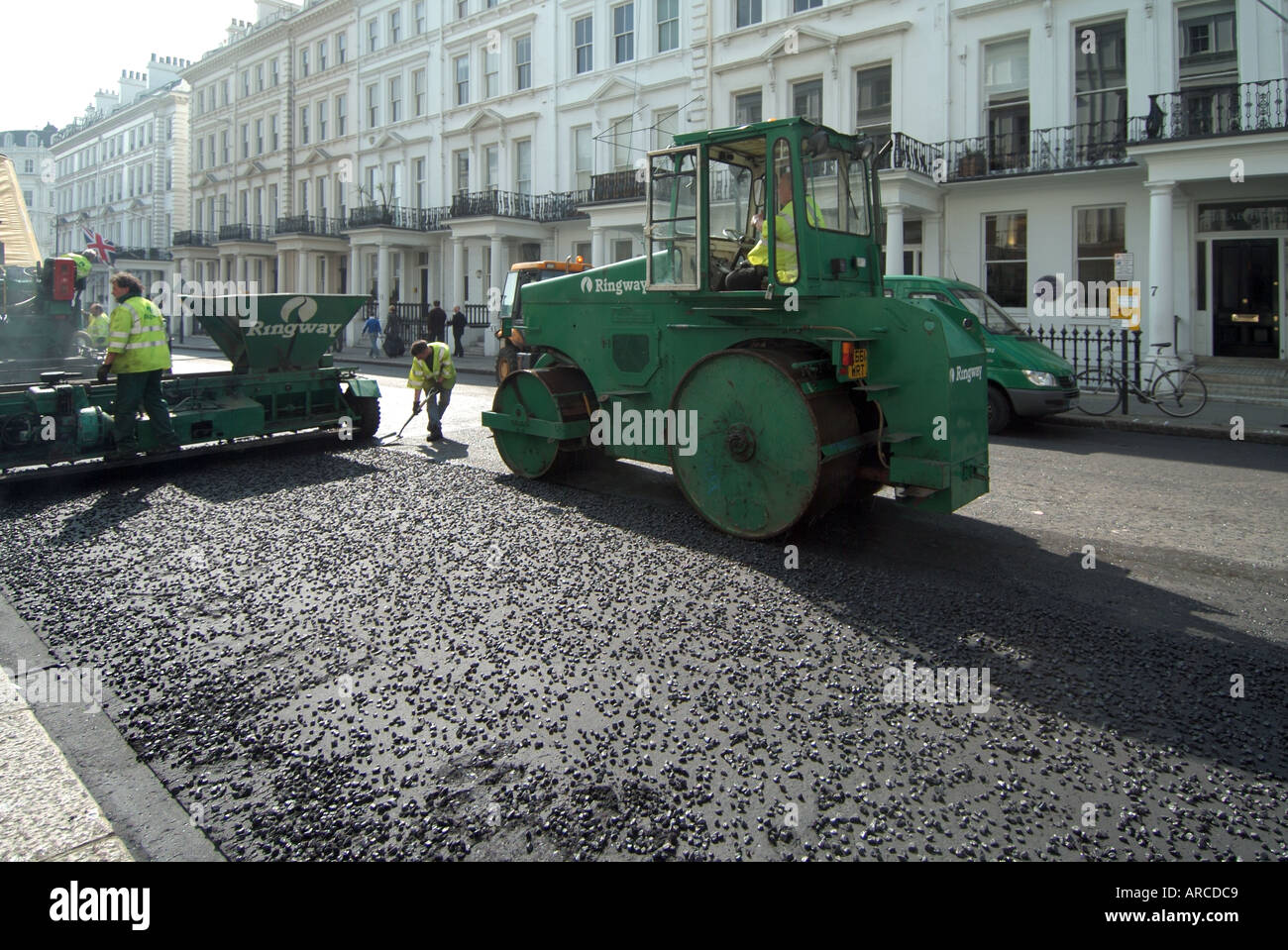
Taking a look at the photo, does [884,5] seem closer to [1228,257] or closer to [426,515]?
[1228,257]

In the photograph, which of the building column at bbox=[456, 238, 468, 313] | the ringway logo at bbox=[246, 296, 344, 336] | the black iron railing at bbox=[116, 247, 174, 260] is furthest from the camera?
the black iron railing at bbox=[116, 247, 174, 260]

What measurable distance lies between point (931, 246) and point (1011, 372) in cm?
1020

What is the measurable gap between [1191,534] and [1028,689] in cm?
382

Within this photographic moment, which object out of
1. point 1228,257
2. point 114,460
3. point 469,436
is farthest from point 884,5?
point 114,460

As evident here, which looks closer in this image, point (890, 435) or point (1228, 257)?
point (890, 435)

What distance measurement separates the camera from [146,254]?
196 feet

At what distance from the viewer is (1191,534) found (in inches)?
274

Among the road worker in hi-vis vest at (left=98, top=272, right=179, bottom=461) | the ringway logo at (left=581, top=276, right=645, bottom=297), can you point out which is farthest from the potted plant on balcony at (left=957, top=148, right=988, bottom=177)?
the road worker in hi-vis vest at (left=98, top=272, right=179, bottom=461)

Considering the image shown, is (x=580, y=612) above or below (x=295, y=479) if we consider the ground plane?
below

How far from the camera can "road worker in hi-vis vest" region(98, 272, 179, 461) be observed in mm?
8719

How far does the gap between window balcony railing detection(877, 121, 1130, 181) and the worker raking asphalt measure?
15718mm

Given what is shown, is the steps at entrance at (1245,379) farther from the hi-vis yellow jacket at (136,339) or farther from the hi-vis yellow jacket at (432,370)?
the hi-vis yellow jacket at (136,339)

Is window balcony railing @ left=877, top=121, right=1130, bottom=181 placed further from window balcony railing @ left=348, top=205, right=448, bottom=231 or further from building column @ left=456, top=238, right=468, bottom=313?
window balcony railing @ left=348, top=205, right=448, bottom=231
